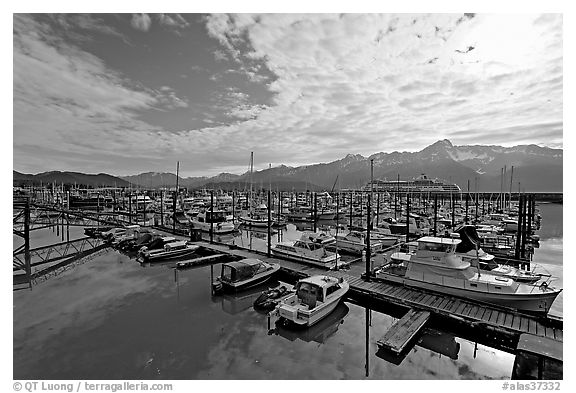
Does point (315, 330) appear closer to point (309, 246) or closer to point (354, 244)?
point (309, 246)

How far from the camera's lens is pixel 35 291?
49.9 ft

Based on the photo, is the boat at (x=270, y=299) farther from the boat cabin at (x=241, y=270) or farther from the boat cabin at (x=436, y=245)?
the boat cabin at (x=436, y=245)

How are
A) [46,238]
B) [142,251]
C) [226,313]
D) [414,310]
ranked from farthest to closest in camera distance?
[46,238], [142,251], [226,313], [414,310]

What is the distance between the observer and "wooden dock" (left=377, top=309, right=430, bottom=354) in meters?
9.73

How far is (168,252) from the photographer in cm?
2286

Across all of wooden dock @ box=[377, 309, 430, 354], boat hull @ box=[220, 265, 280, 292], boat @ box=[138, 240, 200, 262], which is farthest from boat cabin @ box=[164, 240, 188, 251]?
wooden dock @ box=[377, 309, 430, 354]

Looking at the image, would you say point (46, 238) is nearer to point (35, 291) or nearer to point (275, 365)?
point (35, 291)

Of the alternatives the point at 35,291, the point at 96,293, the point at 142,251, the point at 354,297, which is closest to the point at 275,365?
the point at 354,297

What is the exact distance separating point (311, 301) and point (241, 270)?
5.27 meters

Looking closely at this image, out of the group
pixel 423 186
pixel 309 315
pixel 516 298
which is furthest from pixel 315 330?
pixel 423 186

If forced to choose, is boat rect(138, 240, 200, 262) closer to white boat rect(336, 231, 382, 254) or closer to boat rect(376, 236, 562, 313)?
white boat rect(336, 231, 382, 254)

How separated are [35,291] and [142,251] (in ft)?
25.5

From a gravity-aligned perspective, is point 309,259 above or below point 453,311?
above

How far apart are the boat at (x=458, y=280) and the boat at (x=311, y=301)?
12.0 ft
